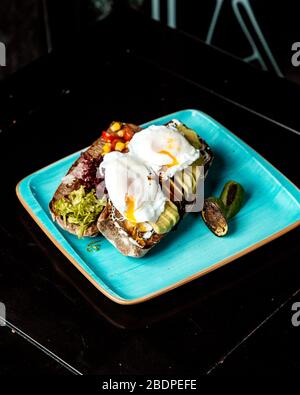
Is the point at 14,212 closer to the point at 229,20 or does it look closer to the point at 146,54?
the point at 146,54

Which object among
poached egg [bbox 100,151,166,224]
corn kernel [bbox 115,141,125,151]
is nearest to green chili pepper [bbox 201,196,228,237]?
poached egg [bbox 100,151,166,224]

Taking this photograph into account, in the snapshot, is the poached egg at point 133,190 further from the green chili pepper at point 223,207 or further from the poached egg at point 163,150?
the green chili pepper at point 223,207

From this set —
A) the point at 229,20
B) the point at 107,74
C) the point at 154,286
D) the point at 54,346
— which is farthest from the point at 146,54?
the point at 54,346

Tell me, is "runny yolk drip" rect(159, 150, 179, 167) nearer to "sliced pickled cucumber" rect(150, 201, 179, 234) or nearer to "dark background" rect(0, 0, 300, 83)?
"sliced pickled cucumber" rect(150, 201, 179, 234)

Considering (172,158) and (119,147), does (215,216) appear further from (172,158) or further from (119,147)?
(119,147)

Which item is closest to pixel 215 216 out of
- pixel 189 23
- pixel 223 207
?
pixel 223 207

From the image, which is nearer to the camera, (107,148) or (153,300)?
(153,300)
